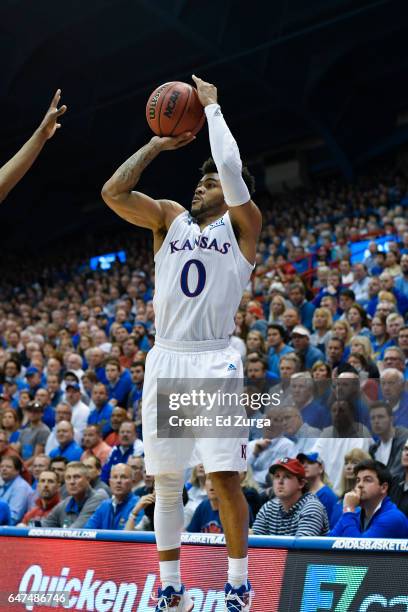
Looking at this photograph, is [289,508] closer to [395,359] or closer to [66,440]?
[395,359]

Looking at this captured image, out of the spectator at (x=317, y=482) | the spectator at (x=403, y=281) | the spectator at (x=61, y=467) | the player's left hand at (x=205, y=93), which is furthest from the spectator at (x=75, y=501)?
the spectator at (x=403, y=281)

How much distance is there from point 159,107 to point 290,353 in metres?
4.65

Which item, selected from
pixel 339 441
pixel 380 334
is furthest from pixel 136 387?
pixel 339 441

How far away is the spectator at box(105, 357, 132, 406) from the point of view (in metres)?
10.2

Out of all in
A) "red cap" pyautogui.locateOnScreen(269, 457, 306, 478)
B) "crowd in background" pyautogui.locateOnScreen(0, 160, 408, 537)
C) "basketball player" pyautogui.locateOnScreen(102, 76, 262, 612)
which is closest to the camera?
"basketball player" pyautogui.locateOnScreen(102, 76, 262, 612)

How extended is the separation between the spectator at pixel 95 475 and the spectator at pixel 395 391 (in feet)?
8.37

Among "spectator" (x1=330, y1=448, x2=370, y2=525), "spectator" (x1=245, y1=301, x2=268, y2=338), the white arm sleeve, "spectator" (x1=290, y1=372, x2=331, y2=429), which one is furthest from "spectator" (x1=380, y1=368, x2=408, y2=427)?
"spectator" (x1=245, y1=301, x2=268, y2=338)

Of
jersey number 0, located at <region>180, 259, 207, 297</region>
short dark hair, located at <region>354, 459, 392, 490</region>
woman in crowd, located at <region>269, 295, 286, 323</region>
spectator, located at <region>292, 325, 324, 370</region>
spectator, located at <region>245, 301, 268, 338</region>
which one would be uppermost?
woman in crowd, located at <region>269, 295, 286, 323</region>

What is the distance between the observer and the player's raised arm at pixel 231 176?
13.4 ft

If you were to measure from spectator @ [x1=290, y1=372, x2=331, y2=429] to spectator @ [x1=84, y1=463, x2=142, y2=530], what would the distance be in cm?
159

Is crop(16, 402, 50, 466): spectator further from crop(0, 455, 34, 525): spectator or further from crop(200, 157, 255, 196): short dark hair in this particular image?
crop(200, 157, 255, 196): short dark hair

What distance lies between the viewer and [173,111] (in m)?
4.30

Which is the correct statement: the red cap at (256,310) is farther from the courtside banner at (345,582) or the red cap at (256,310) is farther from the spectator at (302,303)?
the courtside banner at (345,582)

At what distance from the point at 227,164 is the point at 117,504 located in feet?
12.4
